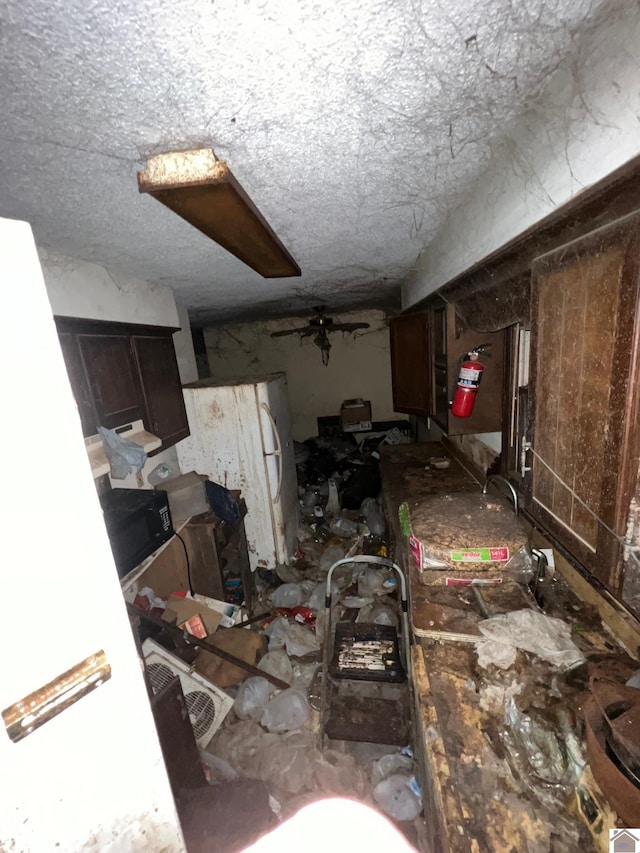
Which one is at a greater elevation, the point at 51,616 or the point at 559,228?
the point at 559,228

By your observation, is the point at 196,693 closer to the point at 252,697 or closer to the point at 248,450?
the point at 252,697

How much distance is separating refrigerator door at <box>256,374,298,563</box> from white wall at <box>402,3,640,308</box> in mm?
1857

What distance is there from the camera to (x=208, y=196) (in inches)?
40.6

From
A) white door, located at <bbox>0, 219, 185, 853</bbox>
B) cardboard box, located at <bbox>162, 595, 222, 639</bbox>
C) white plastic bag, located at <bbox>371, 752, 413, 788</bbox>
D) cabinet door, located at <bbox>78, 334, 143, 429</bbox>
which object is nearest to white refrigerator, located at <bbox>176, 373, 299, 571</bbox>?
cabinet door, located at <bbox>78, 334, 143, 429</bbox>

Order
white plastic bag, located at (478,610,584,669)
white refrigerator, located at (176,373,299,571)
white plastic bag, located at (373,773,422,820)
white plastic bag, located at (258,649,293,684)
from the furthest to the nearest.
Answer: white refrigerator, located at (176,373,299,571)
white plastic bag, located at (258,649,293,684)
white plastic bag, located at (373,773,422,820)
white plastic bag, located at (478,610,584,669)

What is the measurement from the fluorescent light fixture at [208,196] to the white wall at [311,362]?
12.2 ft

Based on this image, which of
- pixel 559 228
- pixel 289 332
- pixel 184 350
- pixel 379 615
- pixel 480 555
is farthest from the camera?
pixel 289 332

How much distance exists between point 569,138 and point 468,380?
1.11 metres

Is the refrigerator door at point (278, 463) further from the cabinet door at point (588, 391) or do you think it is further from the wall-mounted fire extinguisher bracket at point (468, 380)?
the cabinet door at point (588, 391)

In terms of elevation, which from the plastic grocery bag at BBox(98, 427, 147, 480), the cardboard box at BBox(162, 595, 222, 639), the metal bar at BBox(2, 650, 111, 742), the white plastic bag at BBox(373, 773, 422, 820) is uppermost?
the plastic grocery bag at BBox(98, 427, 147, 480)

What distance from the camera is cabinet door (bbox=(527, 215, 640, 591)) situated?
0.68 metres

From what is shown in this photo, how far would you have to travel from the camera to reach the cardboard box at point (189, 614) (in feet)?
6.65

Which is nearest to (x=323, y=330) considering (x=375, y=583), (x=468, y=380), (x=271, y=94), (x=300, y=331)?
(x=300, y=331)

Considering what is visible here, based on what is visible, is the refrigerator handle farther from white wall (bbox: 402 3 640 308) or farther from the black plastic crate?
white wall (bbox: 402 3 640 308)
